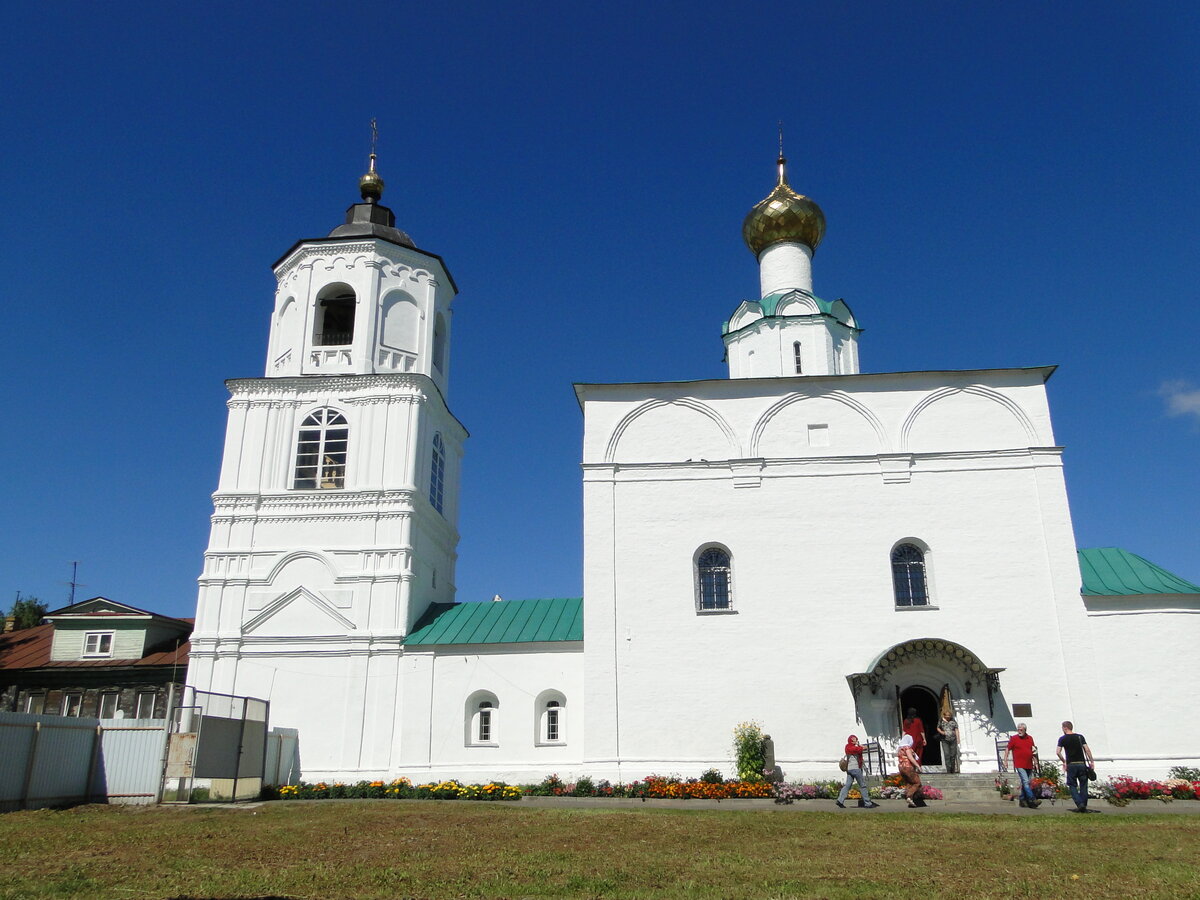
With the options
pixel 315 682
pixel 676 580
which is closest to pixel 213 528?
pixel 315 682

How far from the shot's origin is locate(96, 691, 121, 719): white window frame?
23156mm

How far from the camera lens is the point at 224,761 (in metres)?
17.8

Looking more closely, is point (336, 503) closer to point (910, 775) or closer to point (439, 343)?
point (439, 343)

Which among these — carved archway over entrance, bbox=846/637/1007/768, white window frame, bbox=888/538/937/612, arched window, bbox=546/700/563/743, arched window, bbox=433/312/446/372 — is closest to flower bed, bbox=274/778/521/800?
arched window, bbox=546/700/563/743

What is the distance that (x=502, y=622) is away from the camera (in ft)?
72.2

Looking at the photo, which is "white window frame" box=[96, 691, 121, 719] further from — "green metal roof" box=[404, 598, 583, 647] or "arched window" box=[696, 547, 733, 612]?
"arched window" box=[696, 547, 733, 612]

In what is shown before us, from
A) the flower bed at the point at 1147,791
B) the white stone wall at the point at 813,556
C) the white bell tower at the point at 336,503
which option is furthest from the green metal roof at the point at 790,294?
the flower bed at the point at 1147,791

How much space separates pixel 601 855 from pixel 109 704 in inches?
Result: 728

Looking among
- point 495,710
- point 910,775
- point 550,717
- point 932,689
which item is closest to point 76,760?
point 495,710

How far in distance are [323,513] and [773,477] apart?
1054 cm

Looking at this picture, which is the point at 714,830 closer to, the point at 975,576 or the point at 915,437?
the point at 975,576

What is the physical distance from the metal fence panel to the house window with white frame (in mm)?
7041

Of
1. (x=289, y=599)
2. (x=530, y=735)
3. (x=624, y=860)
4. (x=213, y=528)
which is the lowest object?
(x=624, y=860)

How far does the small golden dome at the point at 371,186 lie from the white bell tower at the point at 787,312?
10496 mm
